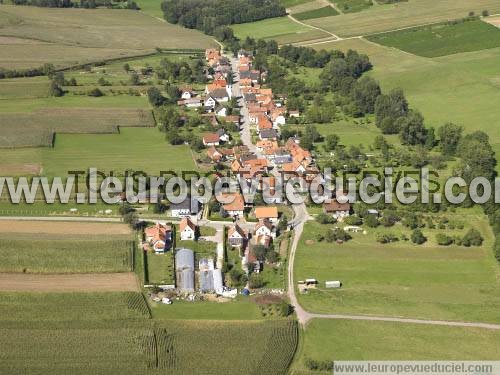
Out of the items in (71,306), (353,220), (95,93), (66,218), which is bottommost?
(71,306)

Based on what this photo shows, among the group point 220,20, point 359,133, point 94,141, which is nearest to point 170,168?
point 94,141

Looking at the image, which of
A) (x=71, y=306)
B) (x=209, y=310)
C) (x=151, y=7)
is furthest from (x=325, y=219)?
(x=151, y=7)

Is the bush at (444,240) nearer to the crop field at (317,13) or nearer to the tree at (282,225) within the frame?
the tree at (282,225)

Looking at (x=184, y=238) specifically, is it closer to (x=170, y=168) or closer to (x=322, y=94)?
(x=170, y=168)

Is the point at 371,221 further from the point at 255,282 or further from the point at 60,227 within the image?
the point at 60,227

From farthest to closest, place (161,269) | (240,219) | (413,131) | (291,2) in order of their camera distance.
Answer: (291,2) → (413,131) → (240,219) → (161,269)

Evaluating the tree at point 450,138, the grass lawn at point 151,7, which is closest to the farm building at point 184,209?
the tree at point 450,138
